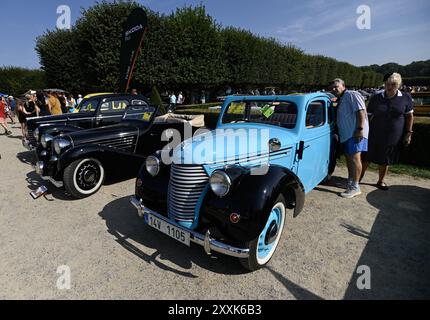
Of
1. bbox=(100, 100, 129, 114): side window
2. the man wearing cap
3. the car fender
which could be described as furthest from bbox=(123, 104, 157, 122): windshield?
the man wearing cap

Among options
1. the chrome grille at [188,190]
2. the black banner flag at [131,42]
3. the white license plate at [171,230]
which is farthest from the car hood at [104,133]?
the black banner flag at [131,42]

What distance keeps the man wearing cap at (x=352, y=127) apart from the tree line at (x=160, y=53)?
1631 cm

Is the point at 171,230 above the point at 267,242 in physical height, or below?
above

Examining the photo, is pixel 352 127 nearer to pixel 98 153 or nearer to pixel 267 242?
pixel 267 242

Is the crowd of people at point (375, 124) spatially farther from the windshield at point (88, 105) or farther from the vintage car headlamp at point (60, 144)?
the windshield at point (88, 105)

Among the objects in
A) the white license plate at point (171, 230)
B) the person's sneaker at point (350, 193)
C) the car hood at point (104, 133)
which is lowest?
the person's sneaker at point (350, 193)

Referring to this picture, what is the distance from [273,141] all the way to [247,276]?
158 centimetres

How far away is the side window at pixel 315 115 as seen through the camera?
11.9 feet

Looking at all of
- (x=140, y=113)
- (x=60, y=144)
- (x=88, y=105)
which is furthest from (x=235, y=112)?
(x=88, y=105)

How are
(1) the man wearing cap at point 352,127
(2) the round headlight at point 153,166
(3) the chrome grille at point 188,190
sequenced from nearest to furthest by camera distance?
(3) the chrome grille at point 188,190 → (2) the round headlight at point 153,166 → (1) the man wearing cap at point 352,127

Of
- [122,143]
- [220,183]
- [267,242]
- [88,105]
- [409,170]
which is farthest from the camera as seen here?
[88,105]

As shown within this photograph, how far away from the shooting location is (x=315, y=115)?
12.6 ft

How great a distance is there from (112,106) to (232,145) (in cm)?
497
